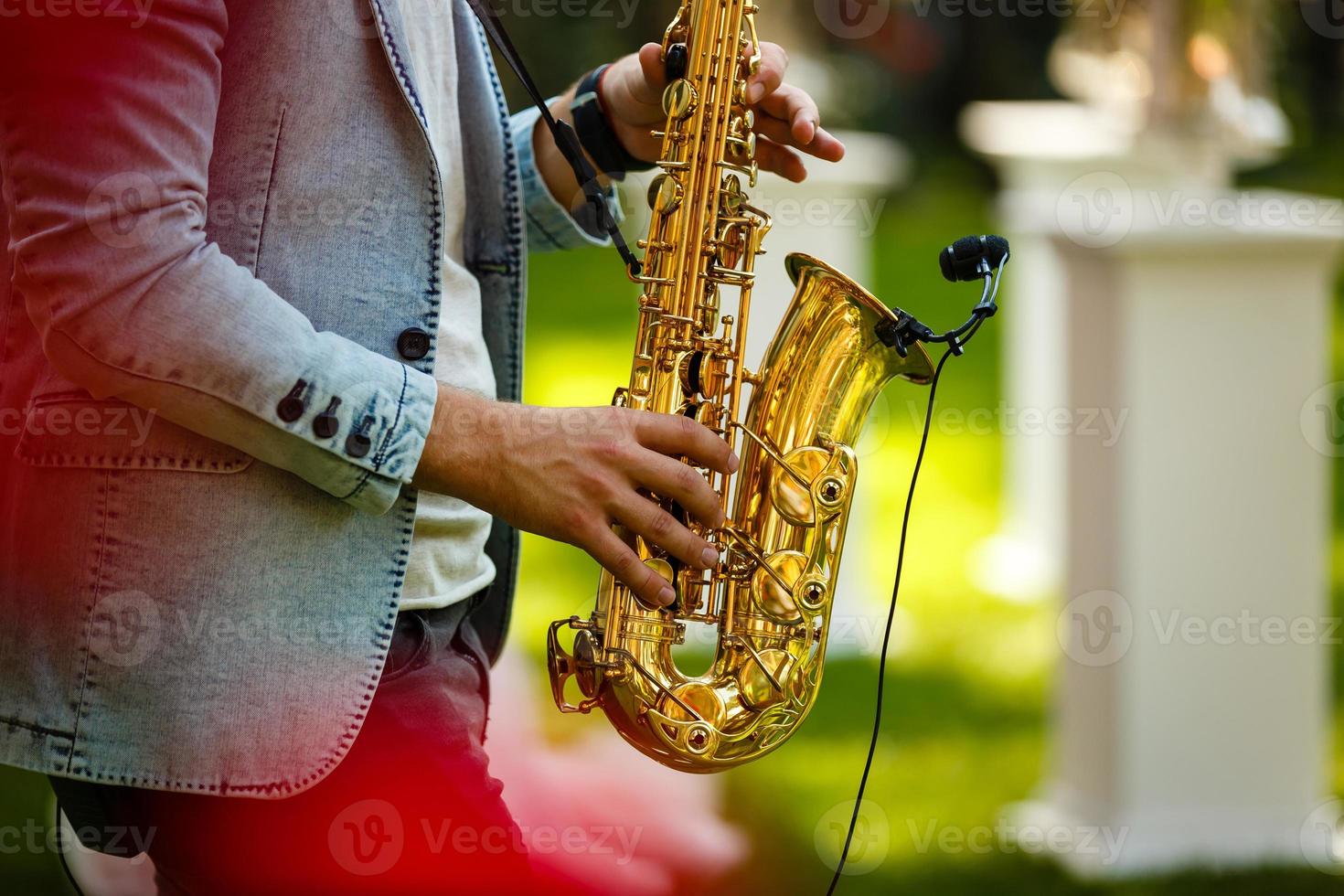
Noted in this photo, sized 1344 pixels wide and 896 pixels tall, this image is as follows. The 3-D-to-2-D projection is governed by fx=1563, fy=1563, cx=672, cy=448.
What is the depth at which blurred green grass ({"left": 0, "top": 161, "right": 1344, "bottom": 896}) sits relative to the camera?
12.4 feet

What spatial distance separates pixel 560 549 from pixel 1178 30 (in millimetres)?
3025

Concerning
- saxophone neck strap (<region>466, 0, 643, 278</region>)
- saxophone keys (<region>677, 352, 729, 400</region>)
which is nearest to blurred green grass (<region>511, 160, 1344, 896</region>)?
saxophone keys (<region>677, 352, 729, 400</region>)

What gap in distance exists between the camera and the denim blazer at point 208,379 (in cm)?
139

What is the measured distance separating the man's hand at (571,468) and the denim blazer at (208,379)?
53 mm

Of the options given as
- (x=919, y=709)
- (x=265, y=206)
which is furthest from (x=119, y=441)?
(x=919, y=709)

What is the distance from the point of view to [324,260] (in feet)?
5.16

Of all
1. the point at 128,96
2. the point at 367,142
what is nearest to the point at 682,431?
the point at 367,142

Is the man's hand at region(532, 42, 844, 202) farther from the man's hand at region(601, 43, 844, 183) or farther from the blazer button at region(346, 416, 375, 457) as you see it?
the blazer button at region(346, 416, 375, 457)

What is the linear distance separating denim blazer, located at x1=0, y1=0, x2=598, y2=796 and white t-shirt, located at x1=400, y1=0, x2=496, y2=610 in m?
0.11

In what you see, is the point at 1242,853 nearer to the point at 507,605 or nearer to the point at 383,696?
the point at 507,605

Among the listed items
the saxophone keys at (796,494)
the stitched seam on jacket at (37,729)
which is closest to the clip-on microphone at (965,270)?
the saxophone keys at (796,494)

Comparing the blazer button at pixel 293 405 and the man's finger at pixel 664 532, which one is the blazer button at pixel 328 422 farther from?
the man's finger at pixel 664 532

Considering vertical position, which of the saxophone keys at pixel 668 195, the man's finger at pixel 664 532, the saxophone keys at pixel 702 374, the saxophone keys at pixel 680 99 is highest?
the saxophone keys at pixel 680 99

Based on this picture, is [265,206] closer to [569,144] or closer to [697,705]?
[569,144]
